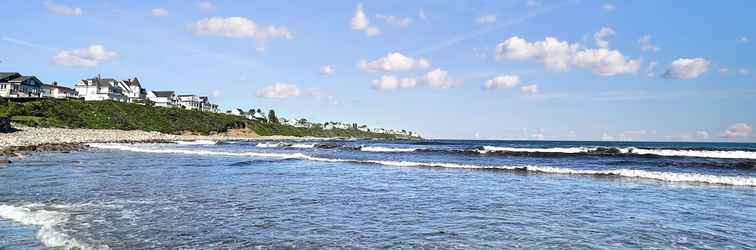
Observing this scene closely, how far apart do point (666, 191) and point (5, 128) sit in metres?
68.6

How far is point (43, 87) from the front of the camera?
424ft

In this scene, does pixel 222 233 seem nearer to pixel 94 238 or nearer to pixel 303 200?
pixel 94 238

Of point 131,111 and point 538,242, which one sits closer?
point 538,242

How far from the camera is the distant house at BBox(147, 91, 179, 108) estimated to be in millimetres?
177850

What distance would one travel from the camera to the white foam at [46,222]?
896cm

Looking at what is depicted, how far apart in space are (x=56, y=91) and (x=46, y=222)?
14569 centimetres

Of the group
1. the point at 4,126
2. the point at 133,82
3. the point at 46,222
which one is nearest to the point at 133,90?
the point at 133,82

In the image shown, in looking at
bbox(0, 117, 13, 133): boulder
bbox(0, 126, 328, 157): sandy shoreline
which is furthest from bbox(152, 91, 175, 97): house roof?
bbox(0, 117, 13, 133): boulder

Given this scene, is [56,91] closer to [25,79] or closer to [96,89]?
[96,89]

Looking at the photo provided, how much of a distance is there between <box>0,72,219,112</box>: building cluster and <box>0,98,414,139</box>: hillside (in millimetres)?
18328

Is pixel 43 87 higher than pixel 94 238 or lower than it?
higher

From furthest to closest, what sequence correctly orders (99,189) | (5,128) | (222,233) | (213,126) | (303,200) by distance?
1. (213,126)
2. (5,128)
3. (99,189)
4. (303,200)
5. (222,233)

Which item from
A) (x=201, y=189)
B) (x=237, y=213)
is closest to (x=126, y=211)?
(x=237, y=213)

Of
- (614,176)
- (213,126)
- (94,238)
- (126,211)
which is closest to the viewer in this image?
(94,238)
